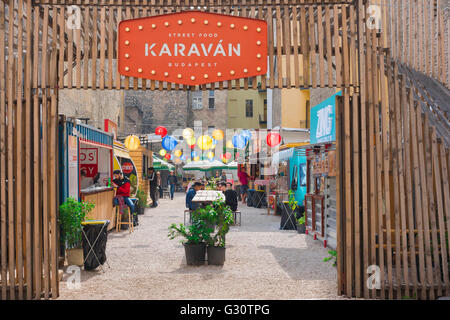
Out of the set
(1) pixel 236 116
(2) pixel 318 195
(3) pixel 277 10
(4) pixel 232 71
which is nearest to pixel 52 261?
(4) pixel 232 71

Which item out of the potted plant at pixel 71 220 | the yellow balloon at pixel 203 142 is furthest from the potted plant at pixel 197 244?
the yellow balloon at pixel 203 142

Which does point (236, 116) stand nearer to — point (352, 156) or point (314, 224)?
point (314, 224)

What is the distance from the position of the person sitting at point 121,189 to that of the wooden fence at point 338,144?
705cm

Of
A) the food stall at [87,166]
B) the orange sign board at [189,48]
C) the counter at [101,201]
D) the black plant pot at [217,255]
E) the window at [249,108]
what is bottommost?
the black plant pot at [217,255]

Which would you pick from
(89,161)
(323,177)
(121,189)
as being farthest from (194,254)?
(89,161)

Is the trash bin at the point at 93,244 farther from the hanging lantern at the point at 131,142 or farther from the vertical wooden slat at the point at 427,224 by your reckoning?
the hanging lantern at the point at 131,142

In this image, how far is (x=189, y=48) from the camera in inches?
248

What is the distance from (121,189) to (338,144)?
856 centimetres

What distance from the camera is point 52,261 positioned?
6164mm

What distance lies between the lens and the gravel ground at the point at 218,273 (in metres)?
6.76

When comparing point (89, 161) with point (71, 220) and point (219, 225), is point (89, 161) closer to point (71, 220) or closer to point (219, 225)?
point (219, 225)

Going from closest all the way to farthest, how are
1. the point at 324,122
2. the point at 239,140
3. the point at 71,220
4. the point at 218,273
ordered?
the point at 71,220 < the point at 218,273 < the point at 324,122 < the point at 239,140

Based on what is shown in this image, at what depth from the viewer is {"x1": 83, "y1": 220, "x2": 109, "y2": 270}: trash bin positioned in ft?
27.2
